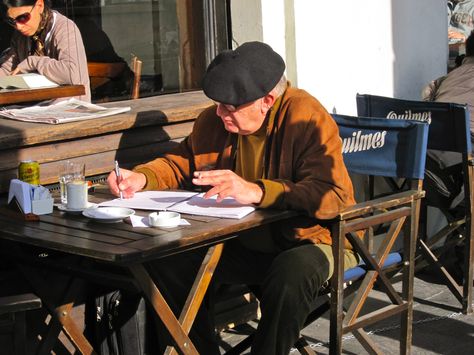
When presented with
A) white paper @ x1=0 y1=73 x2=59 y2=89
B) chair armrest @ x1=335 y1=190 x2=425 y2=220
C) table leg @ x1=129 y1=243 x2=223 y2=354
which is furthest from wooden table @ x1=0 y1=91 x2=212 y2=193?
chair armrest @ x1=335 y1=190 x2=425 y2=220

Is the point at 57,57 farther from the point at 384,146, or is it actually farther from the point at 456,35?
the point at 456,35

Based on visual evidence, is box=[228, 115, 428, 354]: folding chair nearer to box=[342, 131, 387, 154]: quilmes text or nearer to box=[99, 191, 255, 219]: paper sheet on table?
box=[342, 131, 387, 154]: quilmes text

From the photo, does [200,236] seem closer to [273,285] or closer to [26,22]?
[273,285]

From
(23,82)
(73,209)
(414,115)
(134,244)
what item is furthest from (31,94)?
(414,115)

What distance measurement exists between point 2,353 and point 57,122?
1.14 m

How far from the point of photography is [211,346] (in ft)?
11.8

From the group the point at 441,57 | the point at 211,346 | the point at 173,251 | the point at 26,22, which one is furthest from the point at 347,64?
the point at 173,251

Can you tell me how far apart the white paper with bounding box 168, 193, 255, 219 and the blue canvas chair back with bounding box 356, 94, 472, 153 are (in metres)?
1.68

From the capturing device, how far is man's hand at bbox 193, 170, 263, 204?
3.23 m

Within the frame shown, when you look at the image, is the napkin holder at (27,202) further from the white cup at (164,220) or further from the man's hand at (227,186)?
the man's hand at (227,186)

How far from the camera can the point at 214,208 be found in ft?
11.0

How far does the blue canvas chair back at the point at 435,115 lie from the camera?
468 cm

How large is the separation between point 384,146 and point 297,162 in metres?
0.89

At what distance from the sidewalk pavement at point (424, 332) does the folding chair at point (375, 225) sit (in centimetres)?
29
